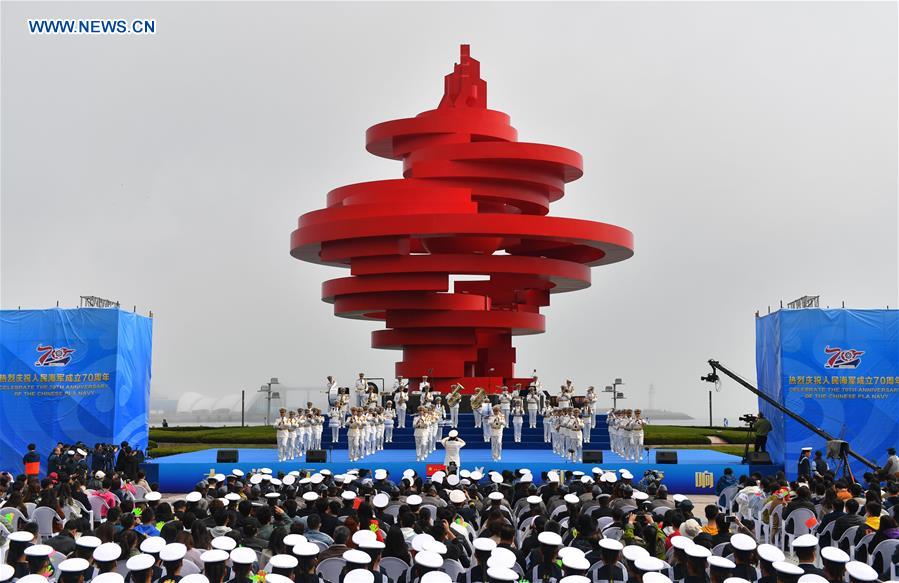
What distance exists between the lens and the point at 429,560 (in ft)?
25.0

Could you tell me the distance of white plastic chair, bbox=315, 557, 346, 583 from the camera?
8.53 meters

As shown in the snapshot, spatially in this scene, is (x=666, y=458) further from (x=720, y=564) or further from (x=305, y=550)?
(x=305, y=550)

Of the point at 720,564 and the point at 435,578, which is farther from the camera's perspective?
the point at 720,564

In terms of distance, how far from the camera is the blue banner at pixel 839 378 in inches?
1056

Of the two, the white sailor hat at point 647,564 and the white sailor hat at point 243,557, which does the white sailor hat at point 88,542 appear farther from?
the white sailor hat at point 647,564

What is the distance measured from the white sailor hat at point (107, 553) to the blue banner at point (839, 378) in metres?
→ 22.6

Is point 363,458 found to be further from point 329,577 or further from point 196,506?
point 329,577

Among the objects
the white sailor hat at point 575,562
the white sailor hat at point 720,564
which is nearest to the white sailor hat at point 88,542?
the white sailor hat at point 575,562

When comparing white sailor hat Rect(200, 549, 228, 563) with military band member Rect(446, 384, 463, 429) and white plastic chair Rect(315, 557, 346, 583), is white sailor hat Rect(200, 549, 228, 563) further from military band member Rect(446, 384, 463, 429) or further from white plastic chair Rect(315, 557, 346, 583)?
military band member Rect(446, 384, 463, 429)

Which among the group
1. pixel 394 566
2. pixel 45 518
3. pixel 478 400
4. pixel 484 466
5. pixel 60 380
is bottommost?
pixel 484 466

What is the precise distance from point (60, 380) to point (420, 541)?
75.7 feet

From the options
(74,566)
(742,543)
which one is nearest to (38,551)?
(74,566)

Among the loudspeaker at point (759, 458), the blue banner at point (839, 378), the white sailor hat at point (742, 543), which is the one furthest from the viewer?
the blue banner at point (839, 378)

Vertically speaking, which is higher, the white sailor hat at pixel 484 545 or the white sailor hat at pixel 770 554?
the white sailor hat at pixel 770 554
